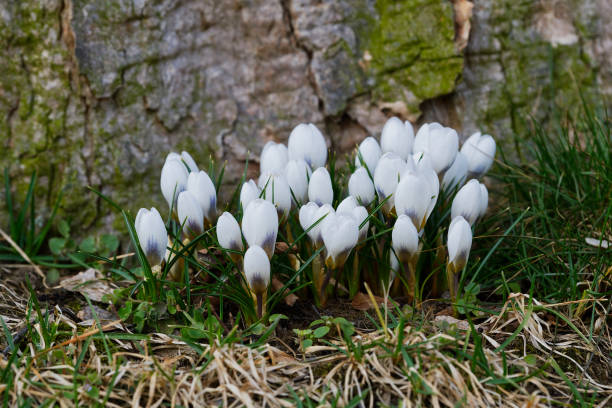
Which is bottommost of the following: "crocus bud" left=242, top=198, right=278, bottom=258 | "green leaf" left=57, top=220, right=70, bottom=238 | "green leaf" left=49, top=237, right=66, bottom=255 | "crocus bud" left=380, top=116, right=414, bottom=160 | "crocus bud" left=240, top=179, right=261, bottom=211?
"green leaf" left=49, top=237, right=66, bottom=255

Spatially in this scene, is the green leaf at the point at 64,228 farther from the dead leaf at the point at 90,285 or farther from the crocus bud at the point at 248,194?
the crocus bud at the point at 248,194

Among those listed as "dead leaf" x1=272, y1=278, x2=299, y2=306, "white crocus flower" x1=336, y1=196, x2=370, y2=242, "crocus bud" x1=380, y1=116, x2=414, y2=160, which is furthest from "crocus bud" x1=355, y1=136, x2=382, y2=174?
"dead leaf" x1=272, y1=278, x2=299, y2=306

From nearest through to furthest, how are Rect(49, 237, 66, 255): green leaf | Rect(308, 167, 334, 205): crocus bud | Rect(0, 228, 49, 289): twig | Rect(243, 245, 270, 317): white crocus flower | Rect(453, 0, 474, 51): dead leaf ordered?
Rect(243, 245, 270, 317): white crocus flower → Rect(308, 167, 334, 205): crocus bud → Rect(0, 228, 49, 289): twig → Rect(49, 237, 66, 255): green leaf → Rect(453, 0, 474, 51): dead leaf

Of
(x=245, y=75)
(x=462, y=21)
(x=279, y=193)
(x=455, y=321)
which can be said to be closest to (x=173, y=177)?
(x=279, y=193)

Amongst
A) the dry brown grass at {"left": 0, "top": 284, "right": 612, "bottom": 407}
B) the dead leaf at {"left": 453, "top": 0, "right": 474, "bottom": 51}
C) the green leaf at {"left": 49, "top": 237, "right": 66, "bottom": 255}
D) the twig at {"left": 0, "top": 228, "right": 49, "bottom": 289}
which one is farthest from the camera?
the dead leaf at {"left": 453, "top": 0, "right": 474, "bottom": 51}

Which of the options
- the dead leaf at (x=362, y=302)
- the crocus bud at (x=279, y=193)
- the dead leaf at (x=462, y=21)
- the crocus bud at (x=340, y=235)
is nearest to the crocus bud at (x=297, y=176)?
the crocus bud at (x=279, y=193)

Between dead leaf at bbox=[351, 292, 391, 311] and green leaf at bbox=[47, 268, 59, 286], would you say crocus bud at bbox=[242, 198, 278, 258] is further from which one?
green leaf at bbox=[47, 268, 59, 286]

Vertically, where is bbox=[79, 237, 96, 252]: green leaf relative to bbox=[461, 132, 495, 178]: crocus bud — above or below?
below

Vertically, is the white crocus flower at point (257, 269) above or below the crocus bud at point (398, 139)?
below
